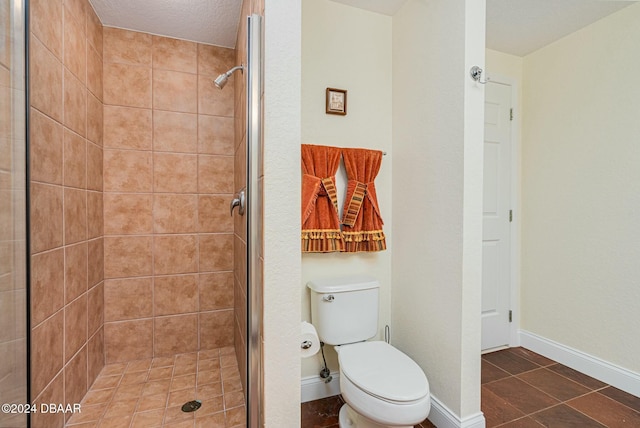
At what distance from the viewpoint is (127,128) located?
199 cm

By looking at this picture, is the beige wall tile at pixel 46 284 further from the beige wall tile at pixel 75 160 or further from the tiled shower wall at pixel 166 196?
the tiled shower wall at pixel 166 196

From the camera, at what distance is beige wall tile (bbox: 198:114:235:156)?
216cm

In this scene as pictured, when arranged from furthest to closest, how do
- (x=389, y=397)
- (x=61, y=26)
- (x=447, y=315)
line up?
(x=447, y=315) → (x=61, y=26) → (x=389, y=397)

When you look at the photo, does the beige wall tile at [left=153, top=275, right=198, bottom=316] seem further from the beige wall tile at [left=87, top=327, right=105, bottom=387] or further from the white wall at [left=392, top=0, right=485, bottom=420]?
the white wall at [left=392, top=0, right=485, bottom=420]

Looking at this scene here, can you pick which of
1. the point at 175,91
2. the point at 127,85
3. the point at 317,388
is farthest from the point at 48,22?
the point at 317,388

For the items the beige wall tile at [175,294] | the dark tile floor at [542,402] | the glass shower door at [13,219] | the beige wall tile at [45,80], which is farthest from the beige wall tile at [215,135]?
the dark tile floor at [542,402]

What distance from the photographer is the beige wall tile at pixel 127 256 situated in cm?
198

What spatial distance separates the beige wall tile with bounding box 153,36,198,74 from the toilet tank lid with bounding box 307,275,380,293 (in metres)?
1.74

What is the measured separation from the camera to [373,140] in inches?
76.7

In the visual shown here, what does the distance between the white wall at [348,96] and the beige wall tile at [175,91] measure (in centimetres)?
89

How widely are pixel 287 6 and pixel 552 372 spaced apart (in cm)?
274

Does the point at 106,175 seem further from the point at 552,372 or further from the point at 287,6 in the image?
the point at 552,372

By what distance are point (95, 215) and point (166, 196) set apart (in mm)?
422

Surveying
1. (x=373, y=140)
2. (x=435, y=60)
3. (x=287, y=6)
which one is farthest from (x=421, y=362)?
(x=287, y=6)
